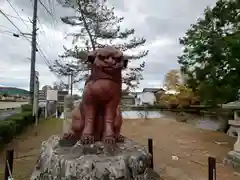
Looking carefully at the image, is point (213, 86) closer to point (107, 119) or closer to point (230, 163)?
point (230, 163)

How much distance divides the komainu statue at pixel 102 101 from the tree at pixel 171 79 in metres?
21.8

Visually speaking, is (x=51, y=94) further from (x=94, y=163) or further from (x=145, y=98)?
(x=94, y=163)

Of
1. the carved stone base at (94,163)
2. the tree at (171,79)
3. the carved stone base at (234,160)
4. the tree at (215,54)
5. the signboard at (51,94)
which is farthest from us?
the tree at (171,79)

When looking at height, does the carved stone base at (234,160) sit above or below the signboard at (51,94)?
below

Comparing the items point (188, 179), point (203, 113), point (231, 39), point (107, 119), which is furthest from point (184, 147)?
point (203, 113)

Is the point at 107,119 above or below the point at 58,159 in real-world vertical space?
above

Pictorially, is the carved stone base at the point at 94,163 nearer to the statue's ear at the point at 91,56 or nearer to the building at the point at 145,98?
the statue's ear at the point at 91,56

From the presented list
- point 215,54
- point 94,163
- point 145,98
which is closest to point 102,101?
point 94,163

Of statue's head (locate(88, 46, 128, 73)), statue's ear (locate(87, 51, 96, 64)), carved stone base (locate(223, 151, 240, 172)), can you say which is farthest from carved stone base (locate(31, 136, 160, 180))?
carved stone base (locate(223, 151, 240, 172))

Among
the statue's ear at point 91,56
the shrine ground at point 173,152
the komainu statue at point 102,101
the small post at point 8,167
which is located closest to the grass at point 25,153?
the shrine ground at point 173,152

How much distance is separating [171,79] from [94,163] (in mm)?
23503

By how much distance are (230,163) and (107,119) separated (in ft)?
14.0

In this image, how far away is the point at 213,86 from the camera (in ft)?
27.5

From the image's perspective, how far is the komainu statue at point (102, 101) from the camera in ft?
9.03
